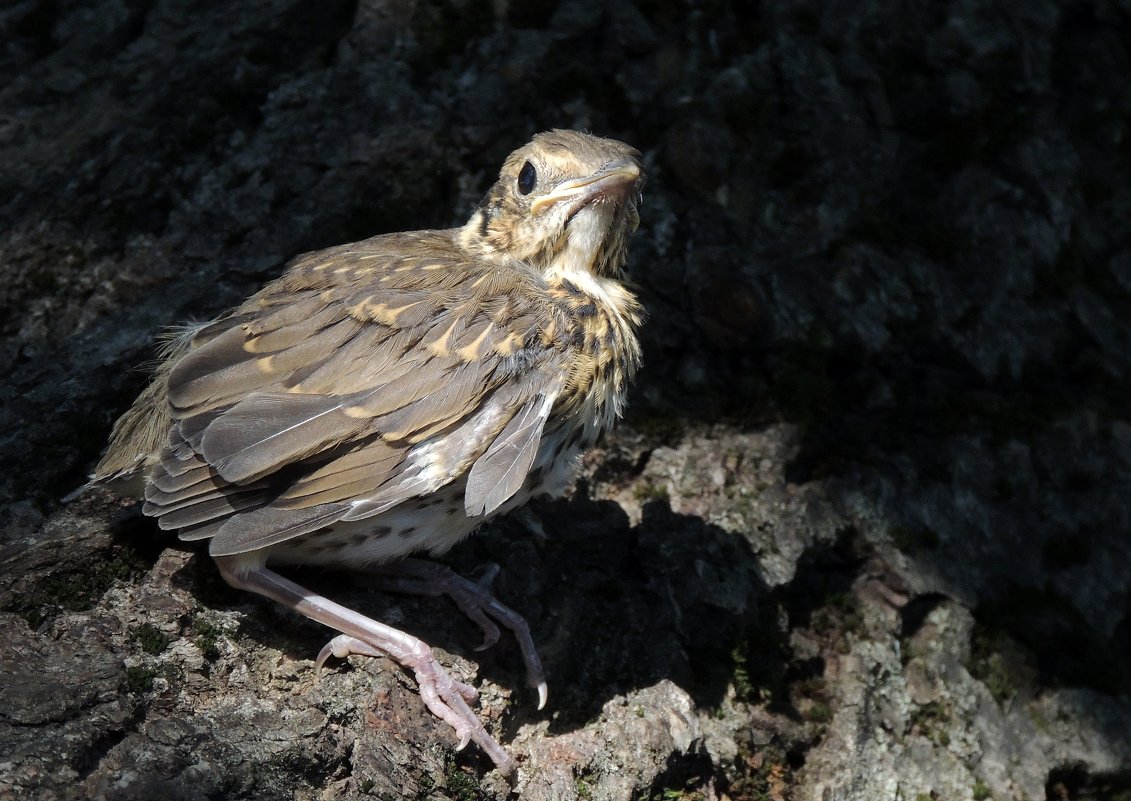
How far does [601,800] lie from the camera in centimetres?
385

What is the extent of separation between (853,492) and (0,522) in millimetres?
3499

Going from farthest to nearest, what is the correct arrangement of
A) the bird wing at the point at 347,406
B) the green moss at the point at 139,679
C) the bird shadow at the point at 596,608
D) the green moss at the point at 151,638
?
1. the bird shadow at the point at 596,608
2. the bird wing at the point at 347,406
3. the green moss at the point at 151,638
4. the green moss at the point at 139,679

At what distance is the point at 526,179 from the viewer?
15.4 ft

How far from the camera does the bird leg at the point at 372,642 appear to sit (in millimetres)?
3795

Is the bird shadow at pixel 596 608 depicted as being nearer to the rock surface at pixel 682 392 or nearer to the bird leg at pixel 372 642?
the rock surface at pixel 682 392

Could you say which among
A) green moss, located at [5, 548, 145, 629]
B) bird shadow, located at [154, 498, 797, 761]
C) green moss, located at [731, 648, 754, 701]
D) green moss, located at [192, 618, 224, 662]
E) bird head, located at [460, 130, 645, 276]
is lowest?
green moss, located at [731, 648, 754, 701]

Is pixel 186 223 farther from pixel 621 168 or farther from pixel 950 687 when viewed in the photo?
pixel 950 687

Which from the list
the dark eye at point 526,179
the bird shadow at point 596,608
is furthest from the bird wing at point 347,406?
the dark eye at point 526,179

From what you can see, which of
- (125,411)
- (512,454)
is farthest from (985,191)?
(125,411)

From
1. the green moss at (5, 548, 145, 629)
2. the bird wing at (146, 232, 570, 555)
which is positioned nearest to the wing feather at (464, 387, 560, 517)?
the bird wing at (146, 232, 570, 555)

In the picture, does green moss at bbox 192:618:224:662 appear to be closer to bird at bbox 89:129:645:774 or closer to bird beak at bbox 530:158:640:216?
bird at bbox 89:129:645:774

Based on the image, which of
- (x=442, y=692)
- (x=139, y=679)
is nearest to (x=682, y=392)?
(x=442, y=692)

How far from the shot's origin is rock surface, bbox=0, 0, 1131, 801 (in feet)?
12.4

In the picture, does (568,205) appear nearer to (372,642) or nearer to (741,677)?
(372,642)
